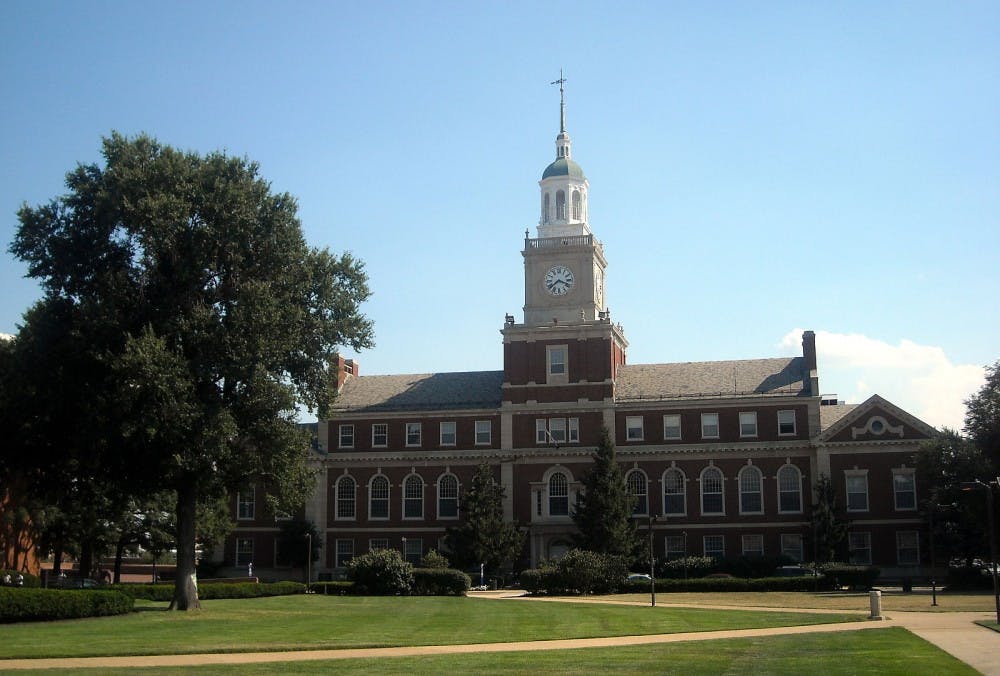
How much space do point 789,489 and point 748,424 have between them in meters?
4.78

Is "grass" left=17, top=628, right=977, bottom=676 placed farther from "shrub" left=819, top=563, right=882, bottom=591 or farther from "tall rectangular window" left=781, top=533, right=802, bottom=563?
"tall rectangular window" left=781, top=533, right=802, bottom=563

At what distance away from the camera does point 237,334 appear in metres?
39.9

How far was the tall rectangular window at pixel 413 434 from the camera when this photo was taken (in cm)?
7644

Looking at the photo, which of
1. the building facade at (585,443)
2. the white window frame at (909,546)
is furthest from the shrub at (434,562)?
the white window frame at (909,546)

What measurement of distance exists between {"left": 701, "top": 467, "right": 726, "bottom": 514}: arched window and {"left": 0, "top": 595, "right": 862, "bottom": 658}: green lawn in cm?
2810

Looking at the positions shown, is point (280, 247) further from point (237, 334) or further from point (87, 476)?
point (87, 476)

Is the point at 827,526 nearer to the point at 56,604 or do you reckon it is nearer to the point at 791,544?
the point at 791,544

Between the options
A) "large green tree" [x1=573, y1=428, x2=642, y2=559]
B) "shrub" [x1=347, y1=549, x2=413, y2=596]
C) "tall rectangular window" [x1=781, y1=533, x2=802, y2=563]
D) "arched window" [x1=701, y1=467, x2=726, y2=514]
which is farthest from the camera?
"arched window" [x1=701, y1=467, x2=726, y2=514]

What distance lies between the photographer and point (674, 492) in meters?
72.1

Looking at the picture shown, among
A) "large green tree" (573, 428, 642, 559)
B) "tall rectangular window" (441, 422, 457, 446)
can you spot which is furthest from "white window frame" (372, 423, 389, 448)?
"large green tree" (573, 428, 642, 559)

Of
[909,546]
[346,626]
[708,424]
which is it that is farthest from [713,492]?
[346,626]

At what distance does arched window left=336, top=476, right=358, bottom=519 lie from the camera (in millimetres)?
76312

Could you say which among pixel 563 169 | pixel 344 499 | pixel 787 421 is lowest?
pixel 344 499

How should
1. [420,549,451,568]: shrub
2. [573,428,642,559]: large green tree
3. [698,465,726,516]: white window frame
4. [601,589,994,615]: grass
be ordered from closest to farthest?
1. [601,589,994,615]: grass
2. [420,549,451,568]: shrub
3. [573,428,642,559]: large green tree
4. [698,465,726,516]: white window frame
